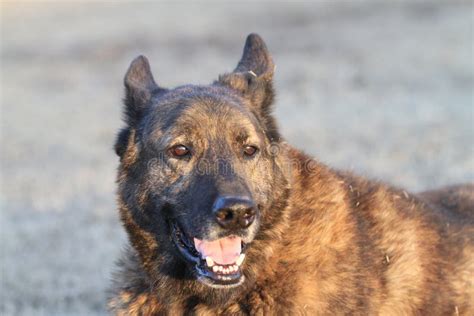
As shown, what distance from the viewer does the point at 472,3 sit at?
30.2 m

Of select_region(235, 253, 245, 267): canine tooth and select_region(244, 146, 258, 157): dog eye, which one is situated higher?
select_region(244, 146, 258, 157): dog eye

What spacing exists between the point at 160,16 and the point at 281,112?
59.3ft

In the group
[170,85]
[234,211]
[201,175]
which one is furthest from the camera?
[170,85]

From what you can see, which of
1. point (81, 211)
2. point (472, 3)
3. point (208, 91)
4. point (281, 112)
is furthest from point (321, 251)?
point (472, 3)

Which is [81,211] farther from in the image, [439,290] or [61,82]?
[61,82]

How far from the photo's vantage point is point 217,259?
479 cm

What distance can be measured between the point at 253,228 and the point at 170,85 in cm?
1679

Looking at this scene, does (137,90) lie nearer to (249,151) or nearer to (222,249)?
(249,151)

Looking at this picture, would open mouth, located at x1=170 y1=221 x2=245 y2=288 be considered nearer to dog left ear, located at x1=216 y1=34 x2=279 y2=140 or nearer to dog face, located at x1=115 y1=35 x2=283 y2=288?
dog face, located at x1=115 y1=35 x2=283 y2=288

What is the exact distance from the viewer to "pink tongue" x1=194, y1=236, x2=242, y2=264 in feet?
15.7

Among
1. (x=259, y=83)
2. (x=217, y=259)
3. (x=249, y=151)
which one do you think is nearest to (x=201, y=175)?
(x=249, y=151)

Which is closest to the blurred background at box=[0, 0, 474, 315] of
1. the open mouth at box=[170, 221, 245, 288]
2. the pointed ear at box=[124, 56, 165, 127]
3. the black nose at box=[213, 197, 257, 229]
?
the pointed ear at box=[124, 56, 165, 127]

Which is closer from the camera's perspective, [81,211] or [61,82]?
[81,211]

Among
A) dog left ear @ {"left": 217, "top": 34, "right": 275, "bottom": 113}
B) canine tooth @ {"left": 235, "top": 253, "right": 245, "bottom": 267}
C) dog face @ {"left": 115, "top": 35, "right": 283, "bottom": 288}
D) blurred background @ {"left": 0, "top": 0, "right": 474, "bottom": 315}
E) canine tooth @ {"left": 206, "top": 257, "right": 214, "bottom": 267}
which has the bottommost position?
blurred background @ {"left": 0, "top": 0, "right": 474, "bottom": 315}
